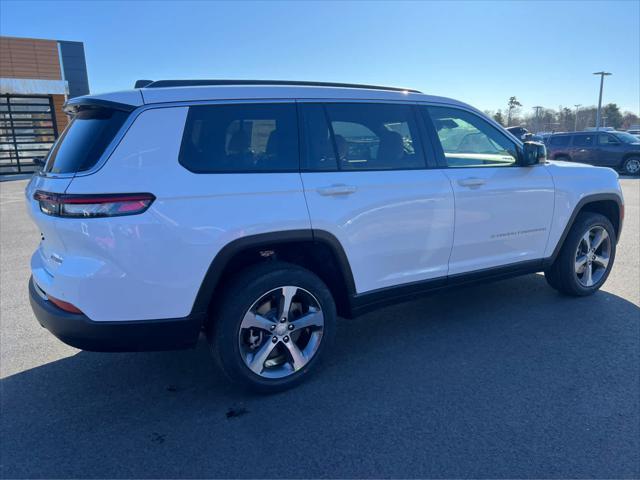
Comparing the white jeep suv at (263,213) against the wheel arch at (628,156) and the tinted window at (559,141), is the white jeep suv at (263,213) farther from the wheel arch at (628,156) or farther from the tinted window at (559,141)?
the wheel arch at (628,156)

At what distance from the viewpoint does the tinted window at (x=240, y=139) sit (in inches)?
110

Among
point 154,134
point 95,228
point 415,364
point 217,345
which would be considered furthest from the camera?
point 415,364

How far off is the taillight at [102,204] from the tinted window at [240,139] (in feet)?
1.08

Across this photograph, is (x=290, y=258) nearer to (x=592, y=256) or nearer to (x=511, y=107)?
(x=592, y=256)

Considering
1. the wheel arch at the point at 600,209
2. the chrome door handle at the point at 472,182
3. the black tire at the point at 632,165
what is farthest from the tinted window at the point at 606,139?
the chrome door handle at the point at 472,182

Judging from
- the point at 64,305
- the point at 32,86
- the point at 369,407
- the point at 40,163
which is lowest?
the point at 369,407

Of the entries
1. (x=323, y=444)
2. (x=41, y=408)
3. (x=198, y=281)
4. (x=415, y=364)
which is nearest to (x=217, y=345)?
(x=198, y=281)

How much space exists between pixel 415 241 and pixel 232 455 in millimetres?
1886

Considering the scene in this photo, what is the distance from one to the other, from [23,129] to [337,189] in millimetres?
21798

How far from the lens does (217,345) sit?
2.93m

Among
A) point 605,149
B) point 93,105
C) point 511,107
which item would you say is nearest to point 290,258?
point 93,105

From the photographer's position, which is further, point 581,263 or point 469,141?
point 581,263

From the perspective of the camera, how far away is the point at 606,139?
18.7 m

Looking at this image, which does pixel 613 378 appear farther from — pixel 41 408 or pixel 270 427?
pixel 41 408
